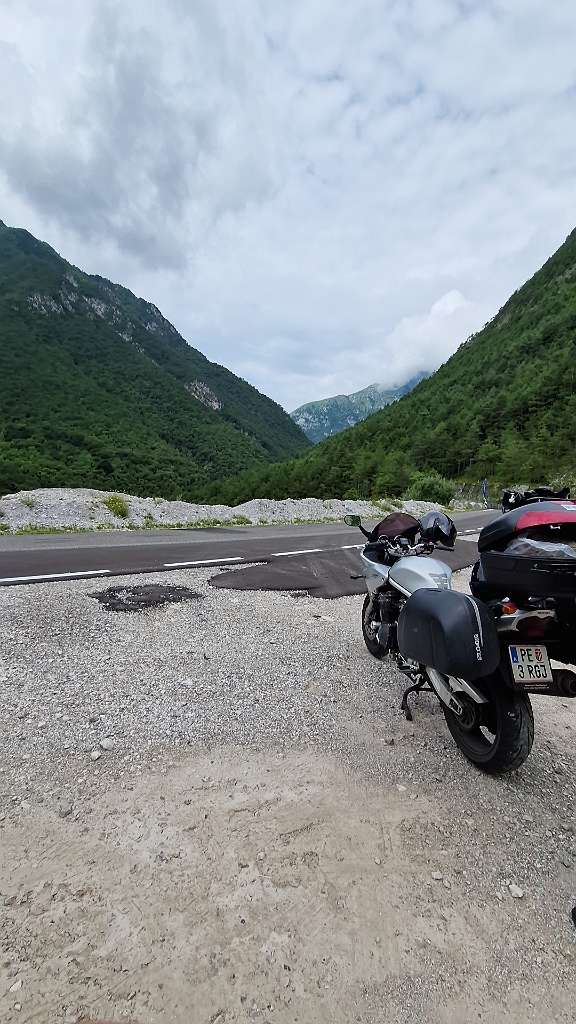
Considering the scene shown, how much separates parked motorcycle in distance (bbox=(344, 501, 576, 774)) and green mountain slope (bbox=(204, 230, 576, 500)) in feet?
201

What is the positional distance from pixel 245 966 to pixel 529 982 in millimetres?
1061

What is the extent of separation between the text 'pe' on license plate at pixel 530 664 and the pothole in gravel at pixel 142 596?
474 centimetres

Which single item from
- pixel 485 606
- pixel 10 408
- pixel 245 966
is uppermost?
pixel 10 408

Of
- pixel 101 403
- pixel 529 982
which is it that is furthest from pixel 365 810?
pixel 101 403

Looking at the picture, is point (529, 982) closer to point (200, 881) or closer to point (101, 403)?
point (200, 881)

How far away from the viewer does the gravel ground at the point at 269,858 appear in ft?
5.02

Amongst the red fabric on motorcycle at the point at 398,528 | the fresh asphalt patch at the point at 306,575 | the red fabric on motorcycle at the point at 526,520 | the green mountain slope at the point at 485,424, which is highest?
the green mountain slope at the point at 485,424

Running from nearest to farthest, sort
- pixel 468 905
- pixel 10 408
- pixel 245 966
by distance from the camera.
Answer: pixel 245 966, pixel 468 905, pixel 10 408

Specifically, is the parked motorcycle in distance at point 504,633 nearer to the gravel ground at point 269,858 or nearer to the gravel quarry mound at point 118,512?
the gravel ground at point 269,858

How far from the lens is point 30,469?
56.8 meters

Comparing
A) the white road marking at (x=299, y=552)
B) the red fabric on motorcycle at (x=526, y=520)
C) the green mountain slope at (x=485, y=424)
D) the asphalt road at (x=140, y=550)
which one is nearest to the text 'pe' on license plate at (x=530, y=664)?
the red fabric on motorcycle at (x=526, y=520)

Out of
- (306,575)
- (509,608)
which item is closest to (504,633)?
(509,608)

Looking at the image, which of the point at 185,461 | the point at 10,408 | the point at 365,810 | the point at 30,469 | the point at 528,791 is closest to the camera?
the point at 365,810

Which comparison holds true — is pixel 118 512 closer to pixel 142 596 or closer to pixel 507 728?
pixel 142 596
